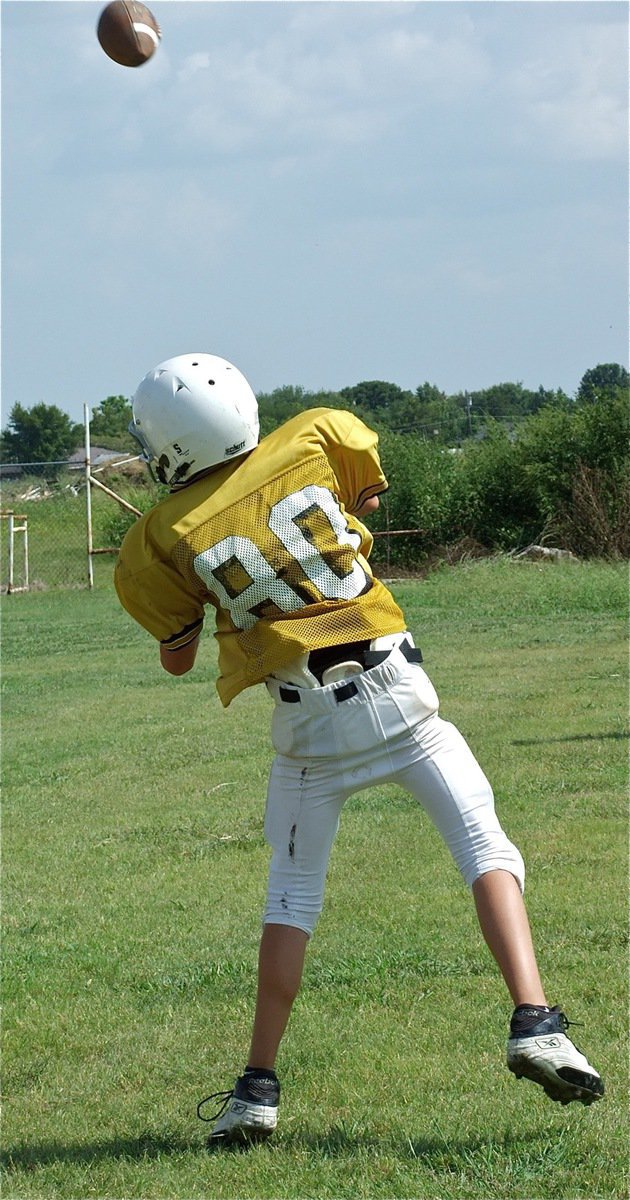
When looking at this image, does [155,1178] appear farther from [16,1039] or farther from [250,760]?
[250,760]

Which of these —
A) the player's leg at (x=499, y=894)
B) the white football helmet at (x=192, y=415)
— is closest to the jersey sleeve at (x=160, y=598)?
the white football helmet at (x=192, y=415)

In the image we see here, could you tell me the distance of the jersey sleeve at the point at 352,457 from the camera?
368 centimetres

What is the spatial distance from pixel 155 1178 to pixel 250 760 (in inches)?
219

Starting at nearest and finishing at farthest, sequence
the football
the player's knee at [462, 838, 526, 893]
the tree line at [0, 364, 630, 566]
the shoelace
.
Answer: the player's knee at [462, 838, 526, 893]
the shoelace
the football
the tree line at [0, 364, 630, 566]

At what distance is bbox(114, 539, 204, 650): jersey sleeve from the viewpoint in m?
3.60

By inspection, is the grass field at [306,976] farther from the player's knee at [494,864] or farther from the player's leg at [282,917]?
the player's knee at [494,864]

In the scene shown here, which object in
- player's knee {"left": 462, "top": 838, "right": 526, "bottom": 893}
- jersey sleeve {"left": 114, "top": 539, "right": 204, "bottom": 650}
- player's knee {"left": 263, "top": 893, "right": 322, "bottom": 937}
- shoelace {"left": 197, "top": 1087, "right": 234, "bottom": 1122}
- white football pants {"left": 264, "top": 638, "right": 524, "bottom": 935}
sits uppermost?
jersey sleeve {"left": 114, "top": 539, "right": 204, "bottom": 650}

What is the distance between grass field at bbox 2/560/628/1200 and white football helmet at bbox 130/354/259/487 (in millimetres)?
1693

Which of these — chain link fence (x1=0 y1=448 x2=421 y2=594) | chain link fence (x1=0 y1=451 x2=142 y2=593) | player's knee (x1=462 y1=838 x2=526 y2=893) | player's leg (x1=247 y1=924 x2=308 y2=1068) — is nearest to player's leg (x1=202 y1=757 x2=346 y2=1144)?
player's leg (x1=247 y1=924 x2=308 y2=1068)

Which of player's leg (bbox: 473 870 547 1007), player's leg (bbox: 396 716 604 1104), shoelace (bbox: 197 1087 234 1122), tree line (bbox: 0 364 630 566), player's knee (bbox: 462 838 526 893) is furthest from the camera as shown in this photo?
tree line (bbox: 0 364 630 566)

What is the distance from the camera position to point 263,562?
3.47m

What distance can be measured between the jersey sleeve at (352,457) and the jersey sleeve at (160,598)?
1.66 ft

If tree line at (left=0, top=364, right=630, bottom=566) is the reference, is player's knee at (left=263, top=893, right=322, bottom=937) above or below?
below

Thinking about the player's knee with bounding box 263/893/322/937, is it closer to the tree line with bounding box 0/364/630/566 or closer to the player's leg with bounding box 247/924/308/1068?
the player's leg with bounding box 247/924/308/1068
